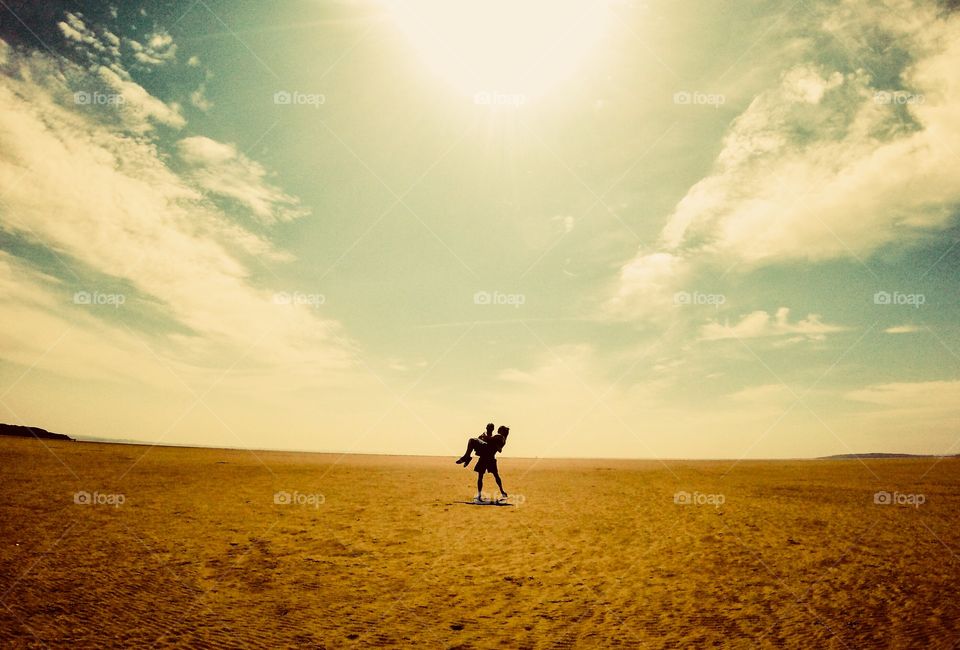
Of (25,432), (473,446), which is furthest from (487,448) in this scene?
(25,432)

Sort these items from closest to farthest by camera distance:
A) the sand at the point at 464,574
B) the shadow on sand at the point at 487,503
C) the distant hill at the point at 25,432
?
1. the sand at the point at 464,574
2. the shadow on sand at the point at 487,503
3. the distant hill at the point at 25,432

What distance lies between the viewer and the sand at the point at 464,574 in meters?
5.75

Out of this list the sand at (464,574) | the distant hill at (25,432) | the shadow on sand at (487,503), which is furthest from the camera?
the distant hill at (25,432)

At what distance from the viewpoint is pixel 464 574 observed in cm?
802

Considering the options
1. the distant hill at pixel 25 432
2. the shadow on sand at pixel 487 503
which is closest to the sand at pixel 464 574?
the shadow on sand at pixel 487 503

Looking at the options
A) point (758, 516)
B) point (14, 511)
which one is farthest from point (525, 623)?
point (14, 511)

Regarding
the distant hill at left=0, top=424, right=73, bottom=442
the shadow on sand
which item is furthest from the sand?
the distant hill at left=0, top=424, right=73, bottom=442

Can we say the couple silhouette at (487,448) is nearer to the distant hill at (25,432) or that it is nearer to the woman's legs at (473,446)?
the woman's legs at (473,446)

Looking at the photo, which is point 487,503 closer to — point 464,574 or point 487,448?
point 487,448

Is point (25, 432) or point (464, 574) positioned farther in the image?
point (25, 432)

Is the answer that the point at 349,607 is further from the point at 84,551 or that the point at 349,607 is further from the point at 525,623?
the point at 84,551

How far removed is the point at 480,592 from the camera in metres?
7.20

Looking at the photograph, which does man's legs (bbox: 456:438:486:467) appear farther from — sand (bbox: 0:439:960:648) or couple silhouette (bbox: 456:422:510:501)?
sand (bbox: 0:439:960:648)

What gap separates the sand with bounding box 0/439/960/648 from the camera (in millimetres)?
5746
